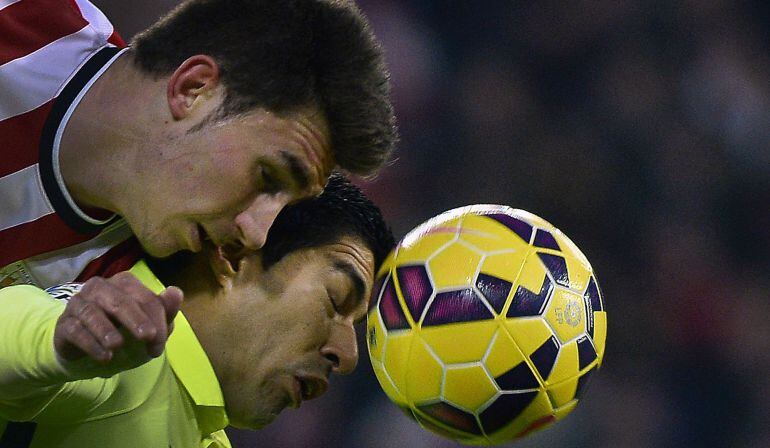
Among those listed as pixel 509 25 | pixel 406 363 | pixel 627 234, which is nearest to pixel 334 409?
pixel 627 234

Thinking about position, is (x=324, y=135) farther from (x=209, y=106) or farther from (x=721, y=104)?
(x=721, y=104)

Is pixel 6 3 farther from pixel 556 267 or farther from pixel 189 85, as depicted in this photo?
pixel 556 267

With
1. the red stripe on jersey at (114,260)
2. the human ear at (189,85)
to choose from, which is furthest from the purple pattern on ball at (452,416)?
the human ear at (189,85)

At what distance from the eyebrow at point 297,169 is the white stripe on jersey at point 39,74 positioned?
657mm

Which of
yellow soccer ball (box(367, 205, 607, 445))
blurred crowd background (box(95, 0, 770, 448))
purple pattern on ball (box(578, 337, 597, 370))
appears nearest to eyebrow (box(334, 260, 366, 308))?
yellow soccer ball (box(367, 205, 607, 445))

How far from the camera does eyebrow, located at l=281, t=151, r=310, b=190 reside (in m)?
2.50

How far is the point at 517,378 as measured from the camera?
2.47m

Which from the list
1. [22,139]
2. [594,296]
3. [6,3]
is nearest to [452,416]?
[594,296]

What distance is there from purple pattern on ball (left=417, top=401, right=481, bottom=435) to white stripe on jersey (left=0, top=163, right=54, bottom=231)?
3.42 feet

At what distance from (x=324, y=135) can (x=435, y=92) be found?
2845 millimetres

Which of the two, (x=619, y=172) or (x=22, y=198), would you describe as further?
(x=619, y=172)

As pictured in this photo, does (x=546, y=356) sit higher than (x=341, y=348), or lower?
higher

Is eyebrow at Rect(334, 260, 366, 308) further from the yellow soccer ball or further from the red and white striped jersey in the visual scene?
the red and white striped jersey

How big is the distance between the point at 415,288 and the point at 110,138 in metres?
0.81
